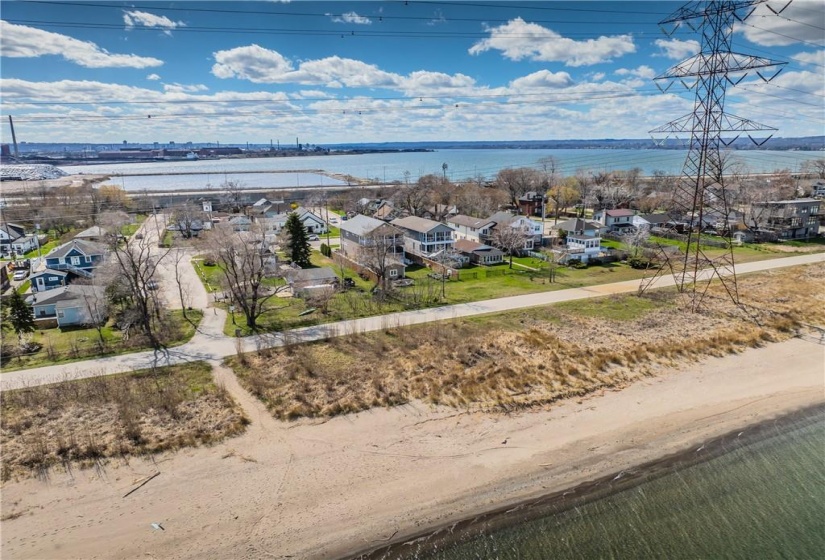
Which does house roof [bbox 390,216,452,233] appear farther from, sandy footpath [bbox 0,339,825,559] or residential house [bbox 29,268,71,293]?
residential house [bbox 29,268,71,293]

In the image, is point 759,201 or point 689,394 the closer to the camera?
point 689,394

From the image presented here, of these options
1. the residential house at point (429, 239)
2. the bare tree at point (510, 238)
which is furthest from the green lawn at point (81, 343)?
the bare tree at point (510, 238)

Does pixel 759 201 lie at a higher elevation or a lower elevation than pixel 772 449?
higher

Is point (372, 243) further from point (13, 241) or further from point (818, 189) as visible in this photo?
point (818, 189)

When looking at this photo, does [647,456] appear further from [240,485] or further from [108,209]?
[108,209]

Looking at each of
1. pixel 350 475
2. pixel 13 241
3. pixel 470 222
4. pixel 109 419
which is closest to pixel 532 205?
pixel 470 222

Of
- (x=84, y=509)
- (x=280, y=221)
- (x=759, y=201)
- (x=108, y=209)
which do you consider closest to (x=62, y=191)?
(x=108, y=209)
